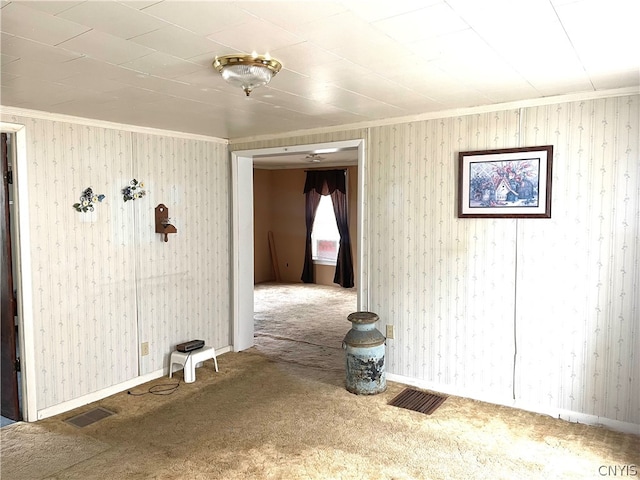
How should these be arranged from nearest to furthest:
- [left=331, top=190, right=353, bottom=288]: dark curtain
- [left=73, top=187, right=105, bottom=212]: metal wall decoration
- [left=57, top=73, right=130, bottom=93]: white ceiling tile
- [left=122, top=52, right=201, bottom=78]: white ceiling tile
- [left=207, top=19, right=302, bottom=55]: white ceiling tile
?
[left=207, top=19, right=302, bottom=55]: white ceiling tile, [left=122, top=52, right=201, bottom=78]: white ceiling tile, [left=57, top=73, right=130, bottom=93]: white ceiling tile, [left=73, top=187, right=105, bottom=212]: metal wall decoration, [left=331, top=190, right=353, bottom=288]: dark curtain

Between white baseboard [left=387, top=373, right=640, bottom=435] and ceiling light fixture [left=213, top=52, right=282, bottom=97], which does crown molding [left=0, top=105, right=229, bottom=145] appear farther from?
white baseboard [left=387, top=373, right=640, bottom=435]

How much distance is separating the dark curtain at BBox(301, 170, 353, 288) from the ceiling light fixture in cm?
651

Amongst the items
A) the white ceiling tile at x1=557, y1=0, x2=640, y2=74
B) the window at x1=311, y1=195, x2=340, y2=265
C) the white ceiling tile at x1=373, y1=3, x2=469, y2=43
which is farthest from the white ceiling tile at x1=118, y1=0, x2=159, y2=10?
the window at x1=311, y1=195, x2=340, y2=265

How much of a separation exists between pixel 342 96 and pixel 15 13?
72.4 inches

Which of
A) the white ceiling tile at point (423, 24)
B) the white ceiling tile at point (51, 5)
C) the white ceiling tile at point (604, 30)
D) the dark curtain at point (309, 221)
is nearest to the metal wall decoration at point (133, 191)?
the white ceiling tile at point (51, 5)

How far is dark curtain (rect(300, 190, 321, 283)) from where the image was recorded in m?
9.15

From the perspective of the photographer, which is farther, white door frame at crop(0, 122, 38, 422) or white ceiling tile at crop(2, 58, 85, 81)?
white door frame at crop(0, 122, 38, 422)

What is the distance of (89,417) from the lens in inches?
135

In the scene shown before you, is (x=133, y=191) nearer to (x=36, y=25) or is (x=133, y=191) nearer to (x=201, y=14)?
(x=36, y=25)

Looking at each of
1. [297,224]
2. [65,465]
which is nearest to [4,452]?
[65,465]

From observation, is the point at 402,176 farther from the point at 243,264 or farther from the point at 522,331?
the point at 243,264

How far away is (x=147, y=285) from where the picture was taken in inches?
163

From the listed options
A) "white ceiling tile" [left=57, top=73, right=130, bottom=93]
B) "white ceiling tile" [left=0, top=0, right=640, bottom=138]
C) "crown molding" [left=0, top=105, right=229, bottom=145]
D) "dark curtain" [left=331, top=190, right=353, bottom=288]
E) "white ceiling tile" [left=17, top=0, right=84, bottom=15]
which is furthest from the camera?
"dark curtain" [left=331, top=190, right=353, bottom=288]

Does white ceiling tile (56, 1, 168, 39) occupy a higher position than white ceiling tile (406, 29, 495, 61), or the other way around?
white ceiling tile (406, 29, 495, 61)
